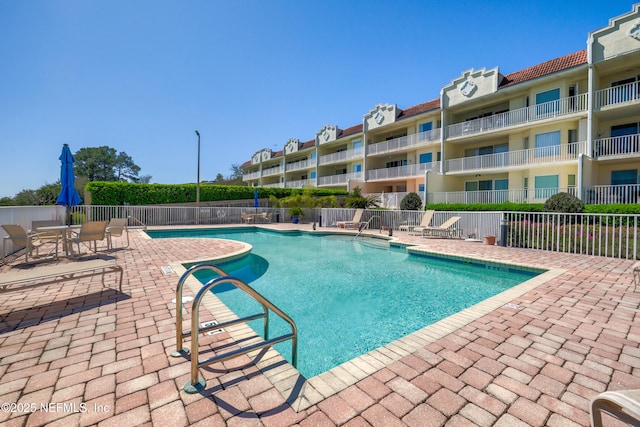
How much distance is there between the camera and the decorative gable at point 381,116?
25.0m

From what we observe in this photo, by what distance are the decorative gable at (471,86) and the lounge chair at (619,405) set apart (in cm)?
2170

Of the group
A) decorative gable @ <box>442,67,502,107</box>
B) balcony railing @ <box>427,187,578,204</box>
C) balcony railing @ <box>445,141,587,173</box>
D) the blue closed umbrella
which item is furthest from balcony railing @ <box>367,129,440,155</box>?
the blue closed umbrella

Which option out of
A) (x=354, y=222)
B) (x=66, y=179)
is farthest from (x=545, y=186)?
(x=66, y=179)

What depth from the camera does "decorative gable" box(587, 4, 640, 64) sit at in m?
13.2

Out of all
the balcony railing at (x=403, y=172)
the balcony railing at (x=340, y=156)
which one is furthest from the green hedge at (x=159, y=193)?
the balcony railing at (x=340, y=156)

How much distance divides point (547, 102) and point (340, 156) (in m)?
18.7

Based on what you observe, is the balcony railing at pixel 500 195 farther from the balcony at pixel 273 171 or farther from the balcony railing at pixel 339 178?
the balcony at pixel 273 171

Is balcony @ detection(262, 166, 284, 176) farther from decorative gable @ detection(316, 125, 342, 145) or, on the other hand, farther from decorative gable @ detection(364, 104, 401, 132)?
decorative gable @ detection(364, 104, 401, 132)

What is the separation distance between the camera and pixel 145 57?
1211cm

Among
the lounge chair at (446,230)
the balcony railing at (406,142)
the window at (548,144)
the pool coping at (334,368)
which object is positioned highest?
the balcony railing at (406,142)

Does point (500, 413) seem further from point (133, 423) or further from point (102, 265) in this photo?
point (102, 265)

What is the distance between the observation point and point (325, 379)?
2.23 metres

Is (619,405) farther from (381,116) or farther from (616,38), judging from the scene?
(381,116)

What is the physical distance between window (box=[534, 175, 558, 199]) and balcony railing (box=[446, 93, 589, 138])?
12.1ft
